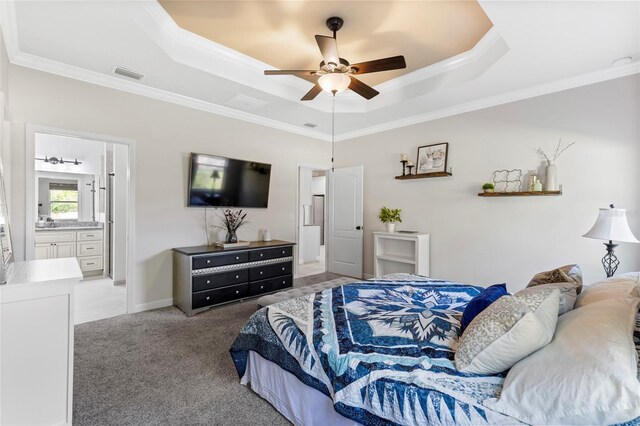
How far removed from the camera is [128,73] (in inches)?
131

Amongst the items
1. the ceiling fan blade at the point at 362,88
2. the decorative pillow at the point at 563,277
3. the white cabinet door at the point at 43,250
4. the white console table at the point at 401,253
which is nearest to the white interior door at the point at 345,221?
the white console table at the point at 401,253

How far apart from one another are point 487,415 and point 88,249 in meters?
6.84

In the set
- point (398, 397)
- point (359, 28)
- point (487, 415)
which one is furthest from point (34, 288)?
point (359, 28)

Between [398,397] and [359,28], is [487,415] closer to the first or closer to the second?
[398,397]

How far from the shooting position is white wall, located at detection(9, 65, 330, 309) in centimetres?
301

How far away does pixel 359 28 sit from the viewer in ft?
9.37

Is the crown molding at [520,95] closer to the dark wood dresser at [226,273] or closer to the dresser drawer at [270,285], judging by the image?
the dark wood dresser at [226,273]

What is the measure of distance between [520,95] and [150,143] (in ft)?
15.7

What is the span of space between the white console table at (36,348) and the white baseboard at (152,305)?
83.7 inches

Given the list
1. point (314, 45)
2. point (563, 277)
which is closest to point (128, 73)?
point (314, 45)

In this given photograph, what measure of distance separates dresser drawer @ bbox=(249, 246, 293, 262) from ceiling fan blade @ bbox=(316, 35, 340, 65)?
2.70 meters

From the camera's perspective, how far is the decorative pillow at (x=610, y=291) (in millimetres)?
1510

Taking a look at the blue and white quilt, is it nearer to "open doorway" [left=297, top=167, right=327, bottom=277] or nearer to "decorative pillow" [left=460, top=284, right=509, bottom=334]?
"decorative pillow" [left=460, top=284, right=509, bottom=334]

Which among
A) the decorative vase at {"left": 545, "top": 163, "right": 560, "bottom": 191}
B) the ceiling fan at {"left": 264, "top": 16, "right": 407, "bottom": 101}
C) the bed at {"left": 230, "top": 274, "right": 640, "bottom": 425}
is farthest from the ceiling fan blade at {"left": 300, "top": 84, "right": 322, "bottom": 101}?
the decorative vase at {"left": 545, "top": 163, "right": 560, "bottom": 191}
